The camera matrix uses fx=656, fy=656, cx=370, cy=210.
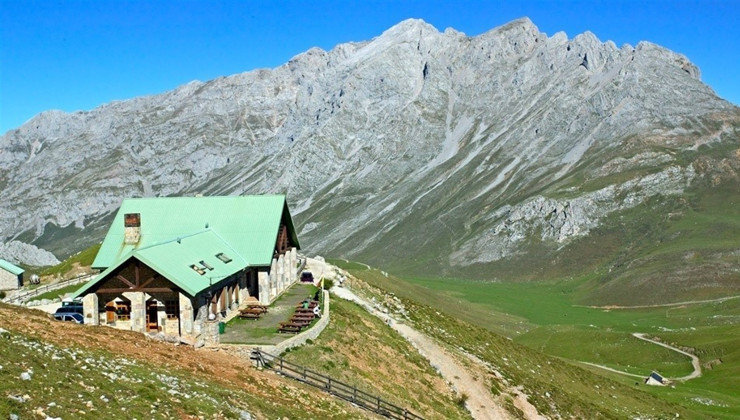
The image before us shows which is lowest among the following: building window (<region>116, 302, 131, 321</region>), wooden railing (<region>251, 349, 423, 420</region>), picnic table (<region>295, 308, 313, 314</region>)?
→ wooden railing (<region>251, 349, 423, 420</region>)

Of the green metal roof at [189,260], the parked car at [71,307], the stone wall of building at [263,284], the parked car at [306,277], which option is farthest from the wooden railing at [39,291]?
the stone wall of building at [263,284]

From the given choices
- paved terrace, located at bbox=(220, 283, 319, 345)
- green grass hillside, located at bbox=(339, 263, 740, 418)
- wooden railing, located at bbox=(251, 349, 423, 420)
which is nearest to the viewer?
wooden railing, located at bbox=(251, 349, 423, 420)

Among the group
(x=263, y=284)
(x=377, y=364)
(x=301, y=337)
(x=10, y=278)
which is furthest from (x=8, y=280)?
(x=377, y=364)

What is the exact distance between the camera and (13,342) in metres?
29.7

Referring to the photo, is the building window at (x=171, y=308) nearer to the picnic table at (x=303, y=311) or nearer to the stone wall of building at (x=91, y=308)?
the stone wall of building at (x=91, y=308)

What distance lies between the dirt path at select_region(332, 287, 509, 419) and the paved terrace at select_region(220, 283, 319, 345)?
23.9 ft

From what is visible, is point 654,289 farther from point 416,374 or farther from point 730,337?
point 416,374

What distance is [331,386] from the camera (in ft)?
137

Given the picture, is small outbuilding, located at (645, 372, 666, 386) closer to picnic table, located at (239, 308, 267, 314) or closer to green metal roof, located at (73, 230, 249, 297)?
picnic table, located at (239, 308, 267, 314)

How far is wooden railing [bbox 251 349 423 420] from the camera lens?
40.7 metres

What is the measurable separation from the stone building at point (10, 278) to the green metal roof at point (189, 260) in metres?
42.4

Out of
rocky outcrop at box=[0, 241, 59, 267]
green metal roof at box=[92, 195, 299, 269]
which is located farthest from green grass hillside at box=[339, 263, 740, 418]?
rocky outcrop at box=[0, 241, 59, 267]

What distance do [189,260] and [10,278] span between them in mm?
51690

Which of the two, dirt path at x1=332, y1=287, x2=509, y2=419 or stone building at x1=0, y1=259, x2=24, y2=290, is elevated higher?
stone building at x1=0, y1=259, x2=24, y2=290
